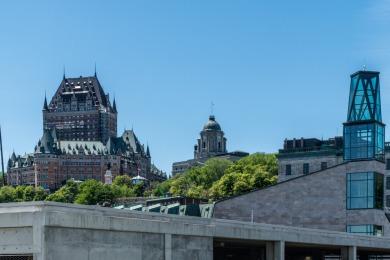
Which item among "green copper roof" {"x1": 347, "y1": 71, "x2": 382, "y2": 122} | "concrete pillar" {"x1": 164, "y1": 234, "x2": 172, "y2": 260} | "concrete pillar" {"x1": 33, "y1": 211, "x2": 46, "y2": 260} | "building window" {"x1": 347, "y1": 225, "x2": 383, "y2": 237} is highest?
"green copper roof" {"x1": 347, "y1": 71, "x2": 382, "y2": 122}

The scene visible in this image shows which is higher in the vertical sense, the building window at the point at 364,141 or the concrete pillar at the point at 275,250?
the building window at the point at 364,141

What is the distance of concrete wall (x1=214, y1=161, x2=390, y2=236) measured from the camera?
73.8m

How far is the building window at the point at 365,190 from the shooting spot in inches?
2827

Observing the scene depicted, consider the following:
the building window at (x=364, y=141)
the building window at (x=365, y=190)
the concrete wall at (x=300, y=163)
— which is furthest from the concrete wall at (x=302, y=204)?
the concrete wall at (x=300, y=163)

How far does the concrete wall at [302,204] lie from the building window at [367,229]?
3.02ft

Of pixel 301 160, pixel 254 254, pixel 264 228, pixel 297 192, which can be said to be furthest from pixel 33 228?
pixel 301 160

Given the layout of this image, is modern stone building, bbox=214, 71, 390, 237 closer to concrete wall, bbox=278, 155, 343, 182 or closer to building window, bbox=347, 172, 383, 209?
building window, bbox=347, 172, 383, 209

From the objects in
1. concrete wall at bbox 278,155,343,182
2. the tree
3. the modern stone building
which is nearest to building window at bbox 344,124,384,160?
the modern stone building

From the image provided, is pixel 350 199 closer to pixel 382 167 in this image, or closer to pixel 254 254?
pixel 382 167

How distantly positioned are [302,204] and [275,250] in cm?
3075

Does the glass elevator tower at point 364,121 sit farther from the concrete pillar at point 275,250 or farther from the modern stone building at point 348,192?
the concrete pillar at point 275,250

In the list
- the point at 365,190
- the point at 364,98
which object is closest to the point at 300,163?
the point at 364,98

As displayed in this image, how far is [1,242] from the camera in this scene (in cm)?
2894

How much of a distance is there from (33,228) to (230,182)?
6003 inches
